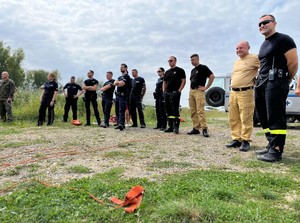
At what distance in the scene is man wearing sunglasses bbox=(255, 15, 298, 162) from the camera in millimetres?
4055

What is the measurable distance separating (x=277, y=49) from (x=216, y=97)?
830 centimetres

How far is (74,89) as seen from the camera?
10.8 m

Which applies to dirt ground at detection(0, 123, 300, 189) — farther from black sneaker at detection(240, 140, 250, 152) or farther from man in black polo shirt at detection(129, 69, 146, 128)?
man in black polo shirt at detection(129, 69, 146, 128)

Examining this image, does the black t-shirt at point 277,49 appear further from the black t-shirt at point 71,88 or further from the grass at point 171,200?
the black t-shirt at point 71,88

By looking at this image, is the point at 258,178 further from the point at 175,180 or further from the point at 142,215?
the point at 142,215

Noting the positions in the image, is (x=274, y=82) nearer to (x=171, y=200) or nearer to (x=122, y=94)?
(x=171, y=200)

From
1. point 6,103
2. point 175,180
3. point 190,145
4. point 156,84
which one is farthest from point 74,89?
point 175,180

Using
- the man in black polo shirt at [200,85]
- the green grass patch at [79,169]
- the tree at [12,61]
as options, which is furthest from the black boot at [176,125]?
the tree at [12,61]

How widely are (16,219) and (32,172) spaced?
1329 mm

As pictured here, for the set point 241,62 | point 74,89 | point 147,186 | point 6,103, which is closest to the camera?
point 147,186

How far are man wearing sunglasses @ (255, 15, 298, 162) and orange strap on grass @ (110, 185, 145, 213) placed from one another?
7.69 ft

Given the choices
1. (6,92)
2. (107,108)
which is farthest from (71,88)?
(107,108)

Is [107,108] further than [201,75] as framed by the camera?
Yes

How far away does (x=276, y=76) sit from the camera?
4078mm
